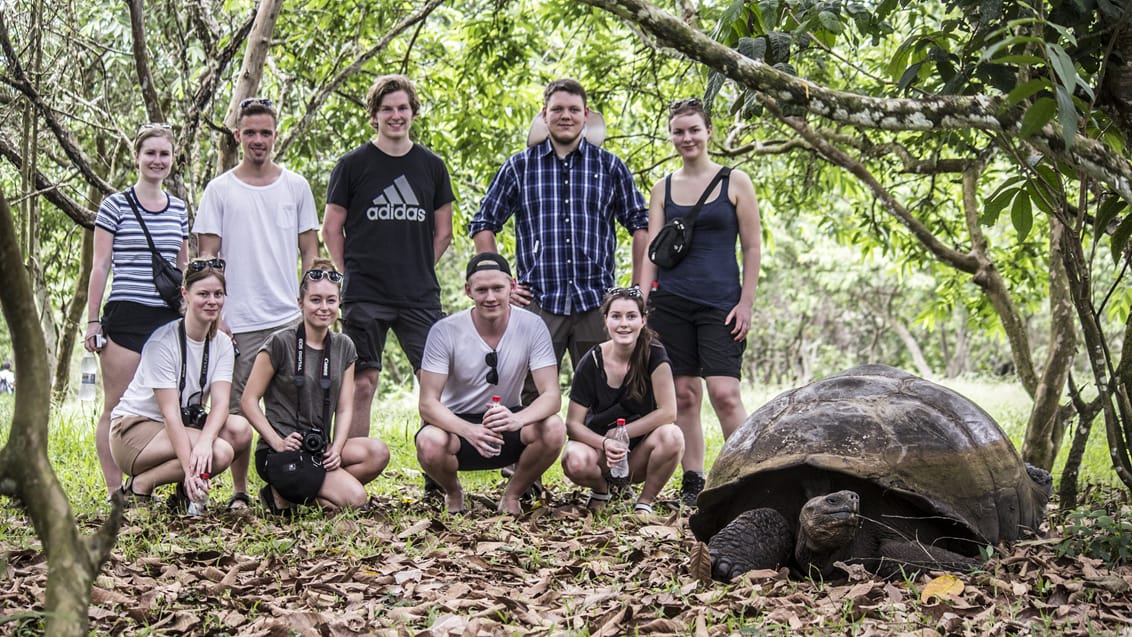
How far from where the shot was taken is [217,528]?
15.5ft

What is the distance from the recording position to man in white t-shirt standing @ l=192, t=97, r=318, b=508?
5.39 meters

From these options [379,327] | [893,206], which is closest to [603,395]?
[379,327]

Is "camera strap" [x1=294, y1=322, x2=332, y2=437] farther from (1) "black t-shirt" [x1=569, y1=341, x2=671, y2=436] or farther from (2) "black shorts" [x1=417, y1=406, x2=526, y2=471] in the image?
(1) "black t-shirt" [x1=569, y1=341, x2=671, y2=436]

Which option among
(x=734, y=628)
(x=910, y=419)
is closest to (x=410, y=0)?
(x=910, y=419)

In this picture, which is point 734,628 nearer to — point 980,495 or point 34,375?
point 980,495

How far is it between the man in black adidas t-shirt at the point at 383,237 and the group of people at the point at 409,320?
1cm

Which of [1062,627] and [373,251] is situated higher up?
[373,251]

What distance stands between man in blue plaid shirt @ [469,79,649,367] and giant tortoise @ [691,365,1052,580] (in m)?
1.59

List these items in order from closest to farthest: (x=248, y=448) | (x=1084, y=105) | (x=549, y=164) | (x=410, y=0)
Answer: (x=1084, y=105), (x=248, y=448), (x=549, y=164), (x=410, y=0)

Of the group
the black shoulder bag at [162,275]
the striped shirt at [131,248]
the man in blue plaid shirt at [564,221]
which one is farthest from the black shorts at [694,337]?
the striped shirt at [131,248]

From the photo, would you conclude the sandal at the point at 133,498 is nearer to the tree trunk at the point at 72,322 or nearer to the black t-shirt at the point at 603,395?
the black t-shirt at the point at 603,395

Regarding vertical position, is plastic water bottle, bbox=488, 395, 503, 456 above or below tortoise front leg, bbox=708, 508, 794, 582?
above

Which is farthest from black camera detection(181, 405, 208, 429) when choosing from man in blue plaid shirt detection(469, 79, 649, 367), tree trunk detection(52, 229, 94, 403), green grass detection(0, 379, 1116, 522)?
tree trunk detection(52, 229, 94, 403)

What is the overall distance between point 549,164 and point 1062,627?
3.54 metres
